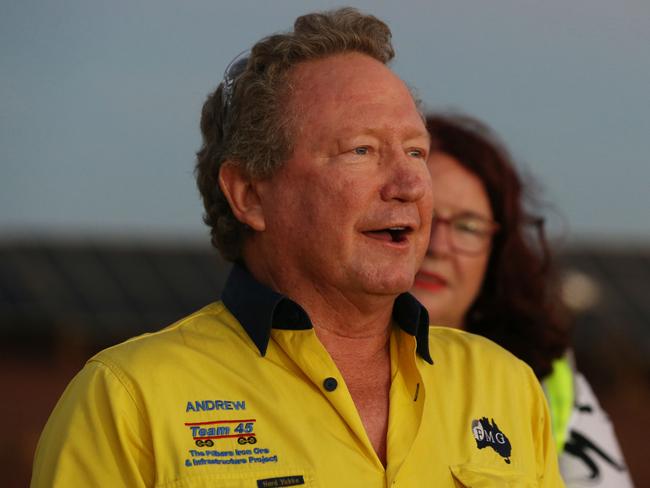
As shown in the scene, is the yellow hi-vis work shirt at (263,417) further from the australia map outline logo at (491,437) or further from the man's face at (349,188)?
the man's face at (349,188)

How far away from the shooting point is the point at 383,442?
3.56 meters

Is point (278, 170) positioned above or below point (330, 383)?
above

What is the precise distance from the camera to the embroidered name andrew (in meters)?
3.43

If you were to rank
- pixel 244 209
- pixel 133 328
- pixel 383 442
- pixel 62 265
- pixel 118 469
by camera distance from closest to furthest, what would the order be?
pixel 118 469
pixel 383 442
pixel 244 209
pixel 133 328
pixel 62 265

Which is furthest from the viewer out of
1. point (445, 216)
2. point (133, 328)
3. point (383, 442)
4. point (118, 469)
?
point (133, 328)

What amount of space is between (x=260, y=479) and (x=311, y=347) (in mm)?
386

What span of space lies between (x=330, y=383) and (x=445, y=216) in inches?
78.1

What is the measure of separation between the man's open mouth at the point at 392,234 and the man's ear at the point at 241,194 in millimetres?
320

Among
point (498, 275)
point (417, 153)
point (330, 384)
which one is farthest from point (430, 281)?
point (330, 384)

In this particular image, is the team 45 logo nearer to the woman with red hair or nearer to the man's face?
the man's face

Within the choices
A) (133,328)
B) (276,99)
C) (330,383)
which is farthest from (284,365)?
(133,328)

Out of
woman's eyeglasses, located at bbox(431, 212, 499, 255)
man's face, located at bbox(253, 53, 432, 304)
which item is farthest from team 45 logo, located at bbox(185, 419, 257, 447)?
woman's eyeglasses, located at bbox(431, 212, 499, 255)

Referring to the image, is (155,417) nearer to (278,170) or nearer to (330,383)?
(330,383)

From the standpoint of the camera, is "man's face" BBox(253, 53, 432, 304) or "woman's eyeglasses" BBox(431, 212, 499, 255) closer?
"man's face" BBox(253, 53, 432, 304)
